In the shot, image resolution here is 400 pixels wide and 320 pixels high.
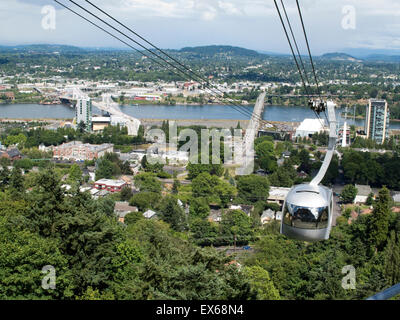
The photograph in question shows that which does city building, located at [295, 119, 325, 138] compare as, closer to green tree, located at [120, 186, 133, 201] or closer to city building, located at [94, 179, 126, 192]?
city building, located at [94, 179, 126, 192]

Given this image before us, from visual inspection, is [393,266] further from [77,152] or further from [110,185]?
[77,152]

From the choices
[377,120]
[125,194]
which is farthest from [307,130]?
[125,194]

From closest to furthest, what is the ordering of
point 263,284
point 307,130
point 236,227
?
point 263,284, point 236,227, point 307,130

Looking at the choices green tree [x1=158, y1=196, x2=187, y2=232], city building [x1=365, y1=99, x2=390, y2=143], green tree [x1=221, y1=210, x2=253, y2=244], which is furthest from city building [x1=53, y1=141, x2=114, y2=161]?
city building [x1=365, y1=99, x2=390, y2=143]
